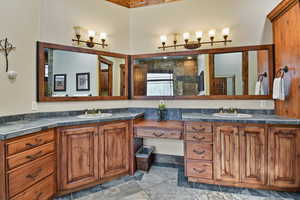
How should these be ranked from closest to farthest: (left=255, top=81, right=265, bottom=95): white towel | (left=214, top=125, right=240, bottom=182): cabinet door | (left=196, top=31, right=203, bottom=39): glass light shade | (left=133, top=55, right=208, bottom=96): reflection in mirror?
(left=214, top=125, right=240, bottom=182): cabinet door → (left=255, top=81, right=265, bottom=95): white towel → (left=196, top=31, right=203, bottom=39): glass light shade → (left=133, top=55, right=208, bottom=96): reflection in mirror

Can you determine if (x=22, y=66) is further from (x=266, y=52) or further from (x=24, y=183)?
(x=266, y=52)

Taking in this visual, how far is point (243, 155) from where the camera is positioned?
207cm

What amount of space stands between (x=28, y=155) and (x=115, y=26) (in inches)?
96.2

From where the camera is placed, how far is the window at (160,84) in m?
2.88

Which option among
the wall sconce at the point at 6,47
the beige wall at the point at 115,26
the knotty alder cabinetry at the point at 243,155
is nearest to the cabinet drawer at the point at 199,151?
the knotty alder cabinetry at the point at 243,155

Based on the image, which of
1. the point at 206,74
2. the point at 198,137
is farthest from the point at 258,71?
the point at 198,137

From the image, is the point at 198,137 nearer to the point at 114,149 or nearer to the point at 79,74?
the point at 114,149

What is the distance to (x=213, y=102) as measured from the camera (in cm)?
270

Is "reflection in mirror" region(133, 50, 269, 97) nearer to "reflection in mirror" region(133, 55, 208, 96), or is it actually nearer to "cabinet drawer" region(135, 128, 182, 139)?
"reflection in mirror" region(133, 55, 208, 96)

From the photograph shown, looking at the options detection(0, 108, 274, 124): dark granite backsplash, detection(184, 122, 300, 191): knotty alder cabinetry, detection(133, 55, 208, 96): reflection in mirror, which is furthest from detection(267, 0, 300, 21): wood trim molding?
detection(184, 122, 300, 191): knotty alder cabinetry

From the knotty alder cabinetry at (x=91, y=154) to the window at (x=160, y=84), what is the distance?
2.83 ft

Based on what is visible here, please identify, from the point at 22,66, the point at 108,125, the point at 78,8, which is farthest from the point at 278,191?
the point at 78,8

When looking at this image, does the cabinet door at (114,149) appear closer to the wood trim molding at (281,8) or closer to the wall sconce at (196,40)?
the wall sconce at (196,40)

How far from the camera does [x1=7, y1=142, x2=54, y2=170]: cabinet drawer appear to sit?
4.70 ft
